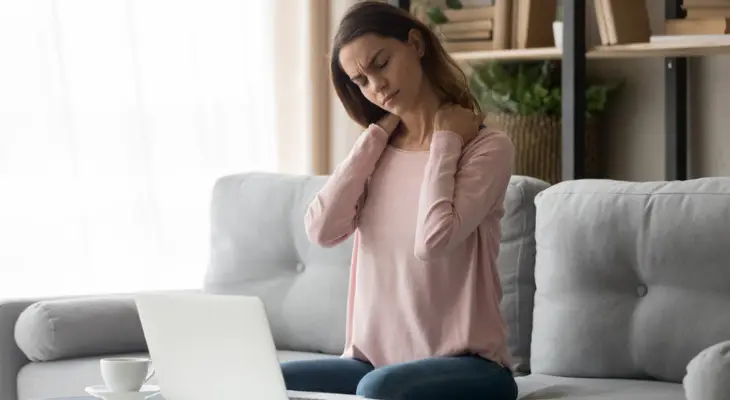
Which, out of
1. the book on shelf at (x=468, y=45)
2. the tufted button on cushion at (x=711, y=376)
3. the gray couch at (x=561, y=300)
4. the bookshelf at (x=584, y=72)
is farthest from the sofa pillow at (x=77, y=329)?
the tufted button on cushion at (x=711, y=376)

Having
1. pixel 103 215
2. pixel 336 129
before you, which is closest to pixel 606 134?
pixel 336 129

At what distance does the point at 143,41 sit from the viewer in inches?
133

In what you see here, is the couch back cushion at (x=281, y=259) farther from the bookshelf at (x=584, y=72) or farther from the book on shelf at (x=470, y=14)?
the book on shelf at (x=470, y=14)

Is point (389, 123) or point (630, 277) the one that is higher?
point (389, 123)

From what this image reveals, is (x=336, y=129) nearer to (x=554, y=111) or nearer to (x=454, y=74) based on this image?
(x=554, y=111)

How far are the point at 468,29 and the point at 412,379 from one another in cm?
173

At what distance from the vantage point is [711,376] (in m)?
1.57

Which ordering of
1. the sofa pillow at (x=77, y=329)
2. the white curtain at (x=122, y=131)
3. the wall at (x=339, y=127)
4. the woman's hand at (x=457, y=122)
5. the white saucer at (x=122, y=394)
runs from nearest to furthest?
the white saucer at (x=122, y=394) → the woman's hand at (x=457, y=122) → the sofa pillow at (x=77, y=329) → the white curtain at (x=122, y=131) → the wall at (x=339, y=127)

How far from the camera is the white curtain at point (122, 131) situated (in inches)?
126

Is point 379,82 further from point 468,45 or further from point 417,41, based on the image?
point 468,45

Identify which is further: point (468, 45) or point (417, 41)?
point (468, 45)

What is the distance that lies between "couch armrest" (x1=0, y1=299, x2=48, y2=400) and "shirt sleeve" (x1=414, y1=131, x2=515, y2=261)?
113cm

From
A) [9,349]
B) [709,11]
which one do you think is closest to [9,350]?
[9,349]

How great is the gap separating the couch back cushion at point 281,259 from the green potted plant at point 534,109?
71 centimetres
